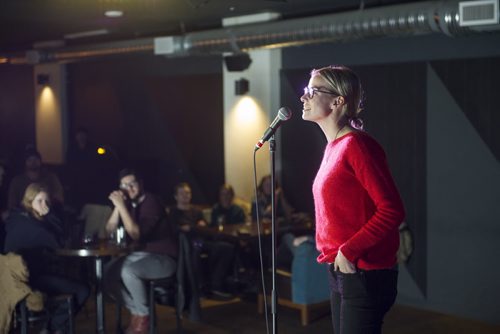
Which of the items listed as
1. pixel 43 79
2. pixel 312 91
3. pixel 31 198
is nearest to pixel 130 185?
pixel 31 198

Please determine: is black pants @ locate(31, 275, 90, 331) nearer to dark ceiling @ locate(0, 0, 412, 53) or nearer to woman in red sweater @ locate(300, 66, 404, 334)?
dark ceiling @ locate(0, 0, 412, 53)

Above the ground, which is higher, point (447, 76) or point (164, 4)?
point (164, 4)

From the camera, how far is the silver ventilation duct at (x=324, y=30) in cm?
591

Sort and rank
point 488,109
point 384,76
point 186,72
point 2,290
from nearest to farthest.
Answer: point 2,290 → point 488,109 → point 384,76 → point 186,72

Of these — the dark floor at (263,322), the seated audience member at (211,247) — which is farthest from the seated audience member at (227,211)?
the dark floor at (263,322)

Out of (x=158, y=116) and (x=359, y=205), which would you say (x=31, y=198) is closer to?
(x=359, y=205)

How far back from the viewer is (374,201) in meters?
2.68

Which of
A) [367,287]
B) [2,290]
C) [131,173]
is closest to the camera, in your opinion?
[367,287]

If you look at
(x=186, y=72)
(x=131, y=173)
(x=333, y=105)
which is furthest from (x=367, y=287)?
(x=186, y=72)

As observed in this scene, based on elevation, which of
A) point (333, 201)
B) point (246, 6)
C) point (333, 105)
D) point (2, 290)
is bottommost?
point (2, 290)

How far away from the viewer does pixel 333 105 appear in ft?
9.25

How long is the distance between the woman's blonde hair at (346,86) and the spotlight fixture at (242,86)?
617 centimetres

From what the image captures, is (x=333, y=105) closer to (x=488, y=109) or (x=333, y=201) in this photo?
(x=333, y=201)

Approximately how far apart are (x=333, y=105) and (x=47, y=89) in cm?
1056
